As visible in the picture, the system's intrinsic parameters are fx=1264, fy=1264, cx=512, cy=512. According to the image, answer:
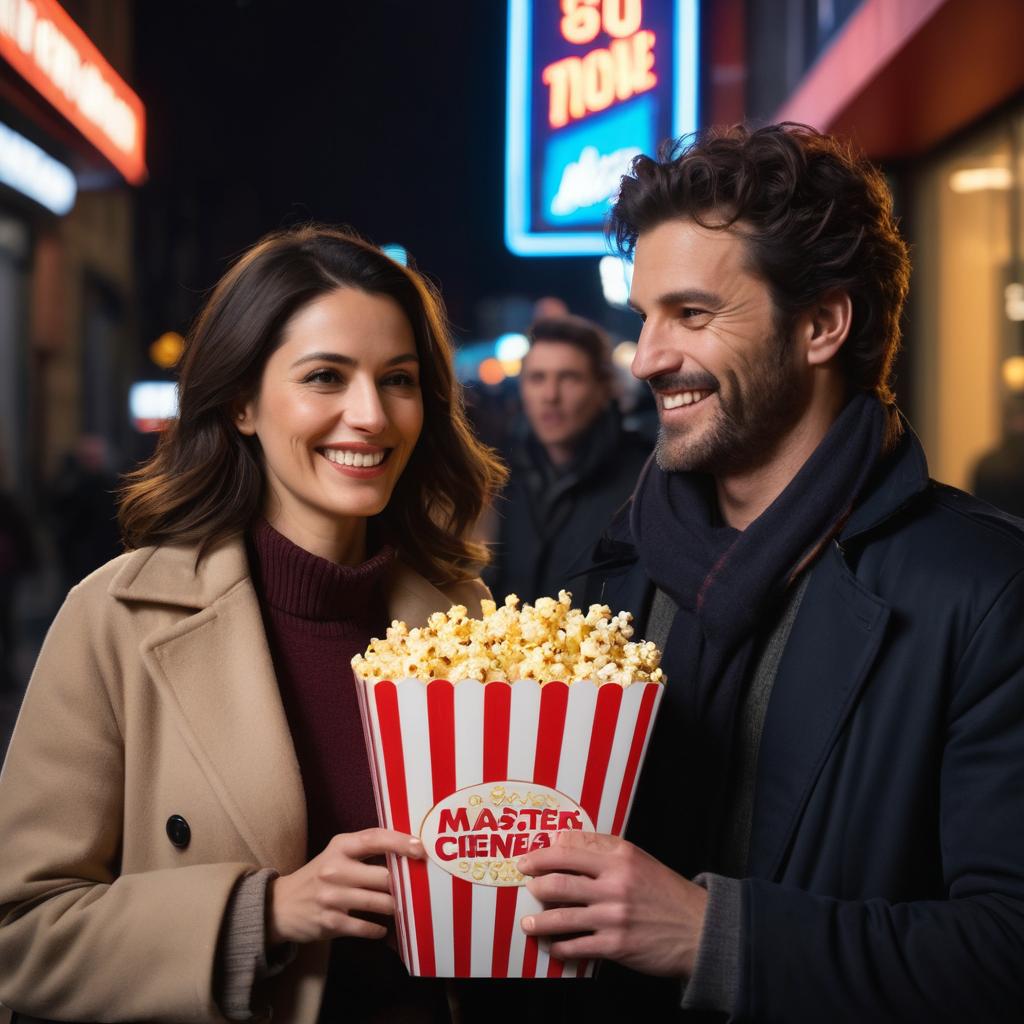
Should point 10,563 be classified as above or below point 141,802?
above

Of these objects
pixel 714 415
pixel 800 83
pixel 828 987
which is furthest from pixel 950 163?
pixel 828 987

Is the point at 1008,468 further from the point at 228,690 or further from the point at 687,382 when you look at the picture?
the point at 228,690

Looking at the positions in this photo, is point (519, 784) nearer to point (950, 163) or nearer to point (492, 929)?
point (492, 929)

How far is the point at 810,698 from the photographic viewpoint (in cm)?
192

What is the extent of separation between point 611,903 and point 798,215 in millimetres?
1197

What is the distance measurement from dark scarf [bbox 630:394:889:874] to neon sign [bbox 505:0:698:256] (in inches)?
169

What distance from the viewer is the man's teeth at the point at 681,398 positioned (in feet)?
7.01

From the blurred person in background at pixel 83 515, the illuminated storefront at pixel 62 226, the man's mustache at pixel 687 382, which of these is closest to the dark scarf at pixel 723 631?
the man's mustache at pixel 687 382

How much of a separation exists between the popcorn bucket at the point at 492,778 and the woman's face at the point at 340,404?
1.89 ft

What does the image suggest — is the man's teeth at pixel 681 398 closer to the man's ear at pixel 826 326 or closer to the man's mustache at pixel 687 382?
the man's mustache at pixel 687 382

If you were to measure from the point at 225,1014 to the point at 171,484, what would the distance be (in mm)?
919

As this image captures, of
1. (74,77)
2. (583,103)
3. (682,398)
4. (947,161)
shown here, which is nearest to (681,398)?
(682,398)

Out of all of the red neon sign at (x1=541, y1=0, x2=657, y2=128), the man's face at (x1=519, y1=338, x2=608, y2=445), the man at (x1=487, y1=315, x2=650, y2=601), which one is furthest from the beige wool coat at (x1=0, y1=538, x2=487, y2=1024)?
the red neon sign at (x1=541, y1=0, x2=657, y2=128)

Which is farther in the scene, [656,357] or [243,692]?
[656,357]
